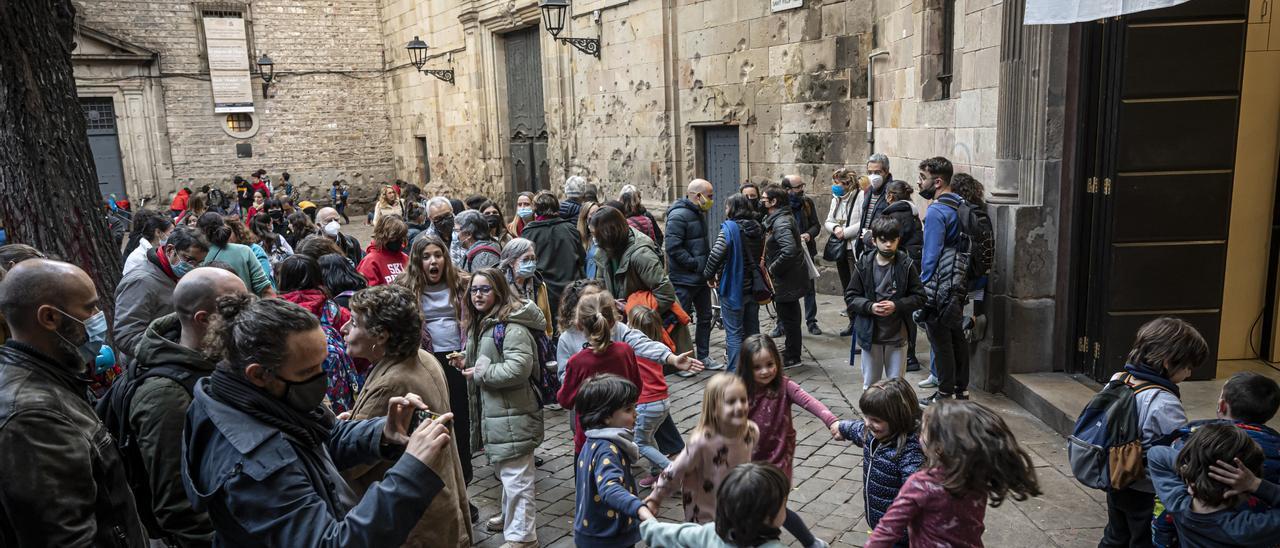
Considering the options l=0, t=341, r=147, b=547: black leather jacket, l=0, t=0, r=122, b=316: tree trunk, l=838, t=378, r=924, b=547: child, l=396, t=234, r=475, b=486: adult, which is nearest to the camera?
l=0, t=341, r=147, b=547: black leather jacket

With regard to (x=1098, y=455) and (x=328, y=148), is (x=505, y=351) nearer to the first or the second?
(x=1098, y=455)

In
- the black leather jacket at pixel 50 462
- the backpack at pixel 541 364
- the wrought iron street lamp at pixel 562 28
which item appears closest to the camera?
the black leather jacket at pixel 50 462

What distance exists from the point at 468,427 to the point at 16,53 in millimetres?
3875

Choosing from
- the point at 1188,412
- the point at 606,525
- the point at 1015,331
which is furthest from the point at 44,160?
the point at 1188,412

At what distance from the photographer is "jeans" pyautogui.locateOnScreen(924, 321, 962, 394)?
593 cm

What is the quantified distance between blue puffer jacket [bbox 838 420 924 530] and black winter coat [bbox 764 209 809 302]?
3734 mm

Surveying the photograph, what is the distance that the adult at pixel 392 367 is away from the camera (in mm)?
3072

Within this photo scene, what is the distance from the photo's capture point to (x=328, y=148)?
22.6m

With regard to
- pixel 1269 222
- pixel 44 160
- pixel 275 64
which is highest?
pixel 275 64

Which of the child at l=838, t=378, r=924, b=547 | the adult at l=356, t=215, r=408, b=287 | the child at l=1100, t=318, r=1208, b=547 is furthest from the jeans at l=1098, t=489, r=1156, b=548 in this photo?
the adult at l=356, t=215, r=408, b=287

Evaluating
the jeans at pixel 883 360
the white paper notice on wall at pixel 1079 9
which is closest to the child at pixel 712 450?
the jeans at pixel 883 360

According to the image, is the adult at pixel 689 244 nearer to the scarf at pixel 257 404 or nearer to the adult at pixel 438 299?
the adult at pixel 438 299

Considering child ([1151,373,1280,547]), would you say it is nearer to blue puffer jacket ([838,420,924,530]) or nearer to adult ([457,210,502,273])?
blue puffer jacket ([838,420,924,530])

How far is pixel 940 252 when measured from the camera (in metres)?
5.88
